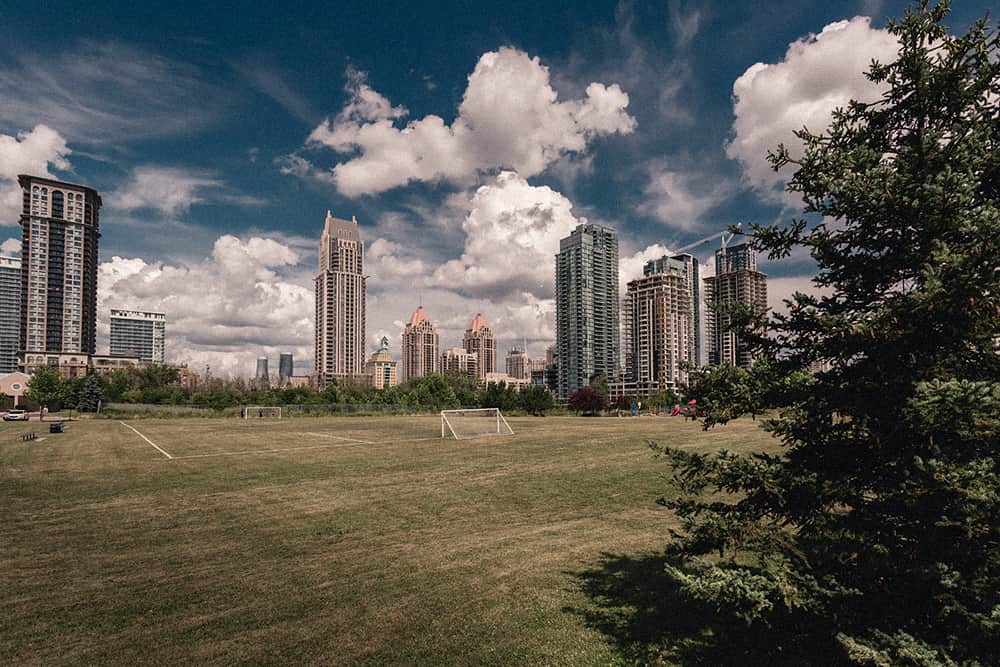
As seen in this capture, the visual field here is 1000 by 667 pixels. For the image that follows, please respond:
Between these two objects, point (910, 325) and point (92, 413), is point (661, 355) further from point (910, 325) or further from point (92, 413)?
point (910, 325)

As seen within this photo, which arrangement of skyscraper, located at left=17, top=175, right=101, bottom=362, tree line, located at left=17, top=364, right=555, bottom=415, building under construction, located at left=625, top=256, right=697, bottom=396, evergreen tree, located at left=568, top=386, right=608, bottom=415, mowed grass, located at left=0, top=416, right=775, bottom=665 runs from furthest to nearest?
building under construction, located at left=625, top=256, right=697, bottom=396 < skyscraper, located at left=17, top=175, right=101, bottom=362 < evergreen tree, located at left=568, top=386, right=608, bottom=415 < tree line, located at left=17, top=364, right=555, bottom=415 < mowed grass, located at left=0, top=416, right=775, bottom=665

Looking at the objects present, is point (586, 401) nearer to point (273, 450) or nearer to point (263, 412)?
point (263, 412)

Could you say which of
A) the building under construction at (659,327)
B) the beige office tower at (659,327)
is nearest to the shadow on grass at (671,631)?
the building under construction at (659,327)

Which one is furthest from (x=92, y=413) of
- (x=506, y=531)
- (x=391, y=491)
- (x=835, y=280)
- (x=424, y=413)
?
(x=835, y=280)

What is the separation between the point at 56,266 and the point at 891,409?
224114mm

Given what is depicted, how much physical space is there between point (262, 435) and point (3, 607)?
39.3 m

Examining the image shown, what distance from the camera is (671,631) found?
7324 mm

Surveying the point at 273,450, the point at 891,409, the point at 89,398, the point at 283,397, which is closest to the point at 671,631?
the point at 891,409

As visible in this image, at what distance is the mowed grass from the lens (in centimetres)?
716

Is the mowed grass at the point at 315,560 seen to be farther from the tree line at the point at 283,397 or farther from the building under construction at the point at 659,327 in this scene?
the building under construction at the point at 659,327

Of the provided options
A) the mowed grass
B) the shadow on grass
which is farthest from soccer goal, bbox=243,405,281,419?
the shadow on grass

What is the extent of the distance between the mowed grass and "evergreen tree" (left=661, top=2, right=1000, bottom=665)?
283 cm

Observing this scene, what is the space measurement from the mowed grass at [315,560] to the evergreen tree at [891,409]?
2.83 meters

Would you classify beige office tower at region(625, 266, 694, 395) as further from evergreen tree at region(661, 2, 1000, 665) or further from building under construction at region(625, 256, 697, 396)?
evergreen tree at region(661, 2, 1000, 665)
